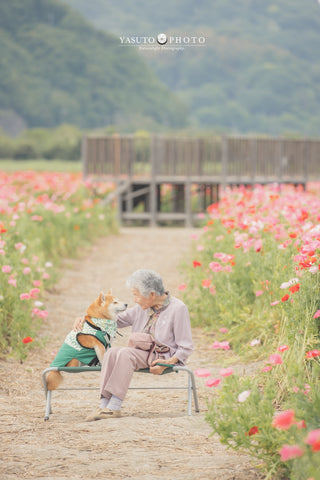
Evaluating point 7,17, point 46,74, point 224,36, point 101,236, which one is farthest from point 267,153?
point 224,36

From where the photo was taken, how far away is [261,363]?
5266mm

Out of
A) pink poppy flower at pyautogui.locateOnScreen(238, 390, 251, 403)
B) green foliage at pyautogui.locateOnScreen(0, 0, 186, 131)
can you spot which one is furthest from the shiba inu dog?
green foliage at pyautogui.locateOnScreen(0, 0, 186, 131)

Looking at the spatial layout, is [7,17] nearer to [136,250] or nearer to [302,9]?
[302,9]

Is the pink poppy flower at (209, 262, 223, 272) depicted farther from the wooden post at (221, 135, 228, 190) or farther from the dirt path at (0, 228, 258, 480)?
the wooden post at (221, 135, 228, 190)

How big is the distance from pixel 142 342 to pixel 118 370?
223mm

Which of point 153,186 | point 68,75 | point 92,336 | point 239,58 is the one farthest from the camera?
point 239,58

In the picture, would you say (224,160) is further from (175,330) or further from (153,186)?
(175,330)

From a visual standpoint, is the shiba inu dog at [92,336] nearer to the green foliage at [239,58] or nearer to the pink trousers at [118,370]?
the pink trousers at [118,370]

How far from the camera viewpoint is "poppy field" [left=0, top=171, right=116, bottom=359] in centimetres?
594

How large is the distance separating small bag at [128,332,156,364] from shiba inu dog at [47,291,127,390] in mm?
173

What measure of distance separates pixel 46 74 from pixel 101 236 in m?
92.0

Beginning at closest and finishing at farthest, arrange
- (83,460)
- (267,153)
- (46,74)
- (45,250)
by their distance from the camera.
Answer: (83,460) → (45,250) → (267,153) → (46,74)

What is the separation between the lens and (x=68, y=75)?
103m

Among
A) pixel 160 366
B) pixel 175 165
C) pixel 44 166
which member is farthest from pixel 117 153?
pixel 44 166
